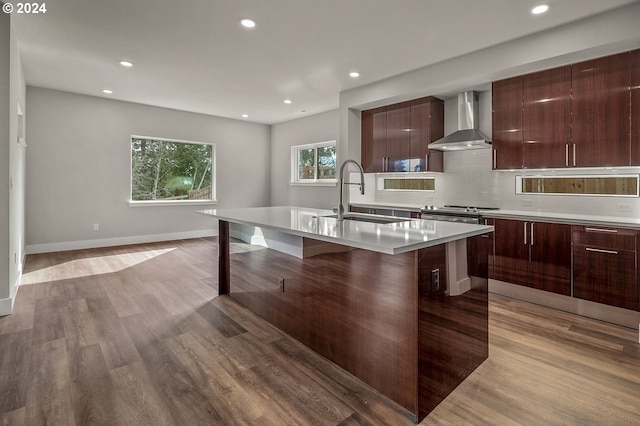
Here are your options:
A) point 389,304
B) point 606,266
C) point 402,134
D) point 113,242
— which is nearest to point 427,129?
point 402,134

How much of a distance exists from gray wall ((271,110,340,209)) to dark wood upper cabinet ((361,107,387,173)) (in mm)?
1425

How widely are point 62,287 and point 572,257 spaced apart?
526 cm

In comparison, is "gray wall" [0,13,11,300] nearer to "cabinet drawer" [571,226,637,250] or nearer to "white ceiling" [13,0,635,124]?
"white ceiling" [13,0,635,124]

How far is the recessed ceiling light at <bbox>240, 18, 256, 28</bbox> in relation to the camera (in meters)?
3.13

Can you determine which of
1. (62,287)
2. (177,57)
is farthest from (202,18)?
(62,287)

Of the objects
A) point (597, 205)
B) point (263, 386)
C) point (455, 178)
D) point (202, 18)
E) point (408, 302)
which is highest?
point (202, 18)

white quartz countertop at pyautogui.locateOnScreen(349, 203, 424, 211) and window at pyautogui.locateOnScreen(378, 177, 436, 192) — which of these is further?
window at pyautogui.locateOnScreen(378, 177, 436, 192)

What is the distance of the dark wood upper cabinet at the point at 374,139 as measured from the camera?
518cm

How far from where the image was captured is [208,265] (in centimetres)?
485

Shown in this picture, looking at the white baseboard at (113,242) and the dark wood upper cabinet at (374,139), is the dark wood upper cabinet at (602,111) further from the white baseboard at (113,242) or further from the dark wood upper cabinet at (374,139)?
the white baseboard at (113,242)

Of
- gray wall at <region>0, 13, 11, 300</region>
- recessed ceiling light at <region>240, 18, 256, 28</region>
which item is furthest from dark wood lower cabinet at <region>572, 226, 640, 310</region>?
gray wall at <region>0, 13, 11, 300</region>

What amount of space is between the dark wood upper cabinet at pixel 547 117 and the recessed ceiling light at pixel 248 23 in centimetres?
285

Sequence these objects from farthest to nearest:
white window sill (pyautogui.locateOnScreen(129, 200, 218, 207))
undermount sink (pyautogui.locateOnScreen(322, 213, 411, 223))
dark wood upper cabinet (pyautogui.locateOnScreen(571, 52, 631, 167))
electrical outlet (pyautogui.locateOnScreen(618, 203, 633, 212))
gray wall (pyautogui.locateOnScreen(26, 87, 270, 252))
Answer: white window sill (pyautogui.locateOnScreen(129, 200, 218, 207))
gray wall (pyautogui.locateOnScreen(26, 87, 270, 252))
electrical outlet (pyautogui.locateOnScreen(618, 203, 633, 212))
dark wood upper cabinet (pyautogui.locateOnScreen(571, 52, 631, 167))
undermount sink (pyautogui.locateOnScreen(322, 213, 411, 223))

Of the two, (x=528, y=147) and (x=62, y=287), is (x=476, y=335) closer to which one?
(x=528, y=147)
